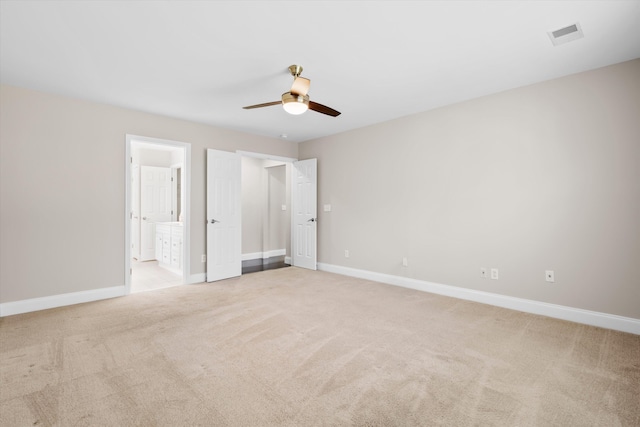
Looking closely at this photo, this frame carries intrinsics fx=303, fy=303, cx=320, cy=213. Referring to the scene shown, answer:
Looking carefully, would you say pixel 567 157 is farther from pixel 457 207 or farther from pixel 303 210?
pixel 303 210

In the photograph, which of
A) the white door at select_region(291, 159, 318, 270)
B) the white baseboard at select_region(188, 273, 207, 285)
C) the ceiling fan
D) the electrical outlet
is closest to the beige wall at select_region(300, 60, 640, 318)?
the electrical outlet

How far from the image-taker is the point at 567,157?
3307 millimetres

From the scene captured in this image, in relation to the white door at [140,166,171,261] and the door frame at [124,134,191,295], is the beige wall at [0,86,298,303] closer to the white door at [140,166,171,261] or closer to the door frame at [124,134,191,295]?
the door frame at [124,134,191,295]

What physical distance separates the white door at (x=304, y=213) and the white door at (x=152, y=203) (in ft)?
10.8

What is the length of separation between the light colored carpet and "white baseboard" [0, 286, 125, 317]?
0.16m

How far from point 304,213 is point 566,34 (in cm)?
469

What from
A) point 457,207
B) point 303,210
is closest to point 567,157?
point 457,207

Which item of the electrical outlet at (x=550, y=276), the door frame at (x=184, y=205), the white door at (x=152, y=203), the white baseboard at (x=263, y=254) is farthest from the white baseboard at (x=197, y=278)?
the electrical outlet at (x=550, y=276)

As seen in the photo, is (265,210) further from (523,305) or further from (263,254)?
(523,305)

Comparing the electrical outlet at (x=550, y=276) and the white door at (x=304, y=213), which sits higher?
the white door at (x=304, y=213)

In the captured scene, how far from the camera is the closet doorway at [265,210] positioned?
7.32 meters

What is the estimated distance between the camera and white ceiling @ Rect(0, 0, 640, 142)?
2219 mm

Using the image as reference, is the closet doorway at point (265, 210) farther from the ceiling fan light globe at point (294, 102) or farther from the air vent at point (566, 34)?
the air vent at point (566, 34)

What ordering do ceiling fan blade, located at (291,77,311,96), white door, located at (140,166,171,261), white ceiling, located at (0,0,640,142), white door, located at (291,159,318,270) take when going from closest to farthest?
white ceiling, located at (0,0,640,142) < ceiling fan blade, located at (291,77,311,96) < white door, located at (291,159,318,270) < white door, located at (140,166,171,261)
